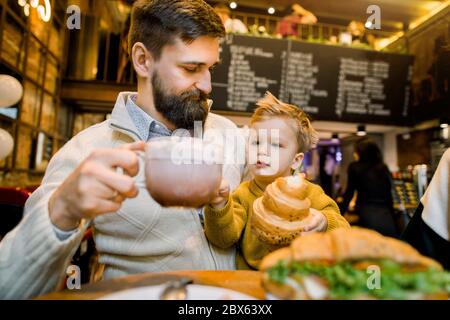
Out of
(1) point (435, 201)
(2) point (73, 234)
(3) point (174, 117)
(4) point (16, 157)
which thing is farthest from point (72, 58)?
(1) point (435, 201)

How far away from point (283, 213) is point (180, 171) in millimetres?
439

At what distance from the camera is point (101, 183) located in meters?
0.72

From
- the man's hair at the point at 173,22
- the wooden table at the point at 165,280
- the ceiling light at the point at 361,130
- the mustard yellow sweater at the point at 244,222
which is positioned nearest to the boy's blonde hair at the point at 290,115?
the mustard yellow sweater at the point at 244,222

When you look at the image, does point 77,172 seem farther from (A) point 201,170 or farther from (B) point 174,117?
(B) point 174,117

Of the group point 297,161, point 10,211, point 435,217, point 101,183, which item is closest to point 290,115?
point 297,161

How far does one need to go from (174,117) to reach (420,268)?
3.21ft

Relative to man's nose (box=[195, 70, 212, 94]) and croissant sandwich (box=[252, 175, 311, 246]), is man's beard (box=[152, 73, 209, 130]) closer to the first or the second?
man's nose (box=[195, 70, 212, 94])

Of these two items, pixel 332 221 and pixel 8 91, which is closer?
pixel 332 221

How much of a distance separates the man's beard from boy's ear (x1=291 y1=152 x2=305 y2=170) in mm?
475

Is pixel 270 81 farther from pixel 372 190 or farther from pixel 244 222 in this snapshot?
pixel 244 222

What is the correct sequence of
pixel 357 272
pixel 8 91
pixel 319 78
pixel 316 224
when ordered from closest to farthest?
1. pixel 357 272
2. pixel 316 224
3. pixel 8 91
4. pixel 319 78
